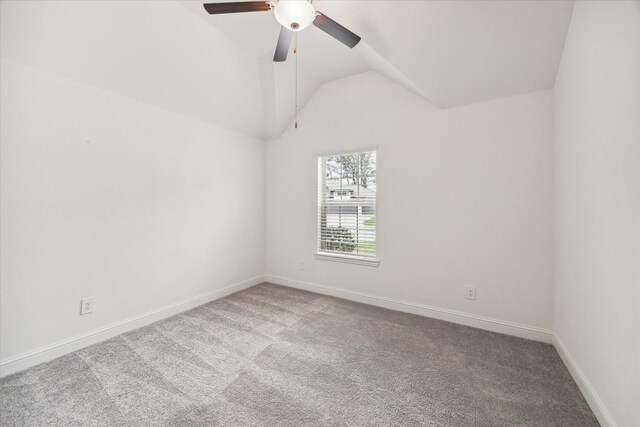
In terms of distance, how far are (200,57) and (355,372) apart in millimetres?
3069

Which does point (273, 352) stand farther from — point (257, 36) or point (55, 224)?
point (257, 36)

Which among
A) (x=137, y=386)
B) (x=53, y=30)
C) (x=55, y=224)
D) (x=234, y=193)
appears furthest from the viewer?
(x=234, y=193)

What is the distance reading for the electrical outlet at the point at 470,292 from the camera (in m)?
2.51

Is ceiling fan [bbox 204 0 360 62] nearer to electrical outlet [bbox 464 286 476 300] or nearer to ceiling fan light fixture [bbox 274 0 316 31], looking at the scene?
ceiling fan light fixture [bbox 274 0 316 31]

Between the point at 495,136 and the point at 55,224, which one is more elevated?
the point at 495,136

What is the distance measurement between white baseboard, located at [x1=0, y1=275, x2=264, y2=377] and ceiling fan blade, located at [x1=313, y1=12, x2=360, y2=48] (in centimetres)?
298

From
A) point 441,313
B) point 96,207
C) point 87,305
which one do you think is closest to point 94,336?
point 87,305

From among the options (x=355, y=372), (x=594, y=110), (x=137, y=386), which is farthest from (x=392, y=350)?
(x=594, y=110)

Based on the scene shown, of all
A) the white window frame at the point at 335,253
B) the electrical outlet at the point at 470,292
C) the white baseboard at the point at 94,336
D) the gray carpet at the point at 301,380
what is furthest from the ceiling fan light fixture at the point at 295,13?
the white baseboard at the point at 94,336

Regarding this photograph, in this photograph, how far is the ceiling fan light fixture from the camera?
151cm

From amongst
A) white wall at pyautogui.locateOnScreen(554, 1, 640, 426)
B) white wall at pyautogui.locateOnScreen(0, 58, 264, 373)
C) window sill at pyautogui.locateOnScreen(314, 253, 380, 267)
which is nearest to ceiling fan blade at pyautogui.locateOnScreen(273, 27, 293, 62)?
white wall at pyautogui.locateOnScreen(0, 58, 264, 373)

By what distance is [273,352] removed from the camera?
2072mm

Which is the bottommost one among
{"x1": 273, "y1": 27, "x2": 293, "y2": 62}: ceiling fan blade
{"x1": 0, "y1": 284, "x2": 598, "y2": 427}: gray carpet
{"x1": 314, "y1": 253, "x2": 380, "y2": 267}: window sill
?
{"x1": 0, "y1": 284, "x2": 598, "y2": 427}: gray carpet

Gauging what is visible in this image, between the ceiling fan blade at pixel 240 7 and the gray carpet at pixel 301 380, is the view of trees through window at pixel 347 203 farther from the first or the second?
the ceiling fan blade at pixel 240 7
